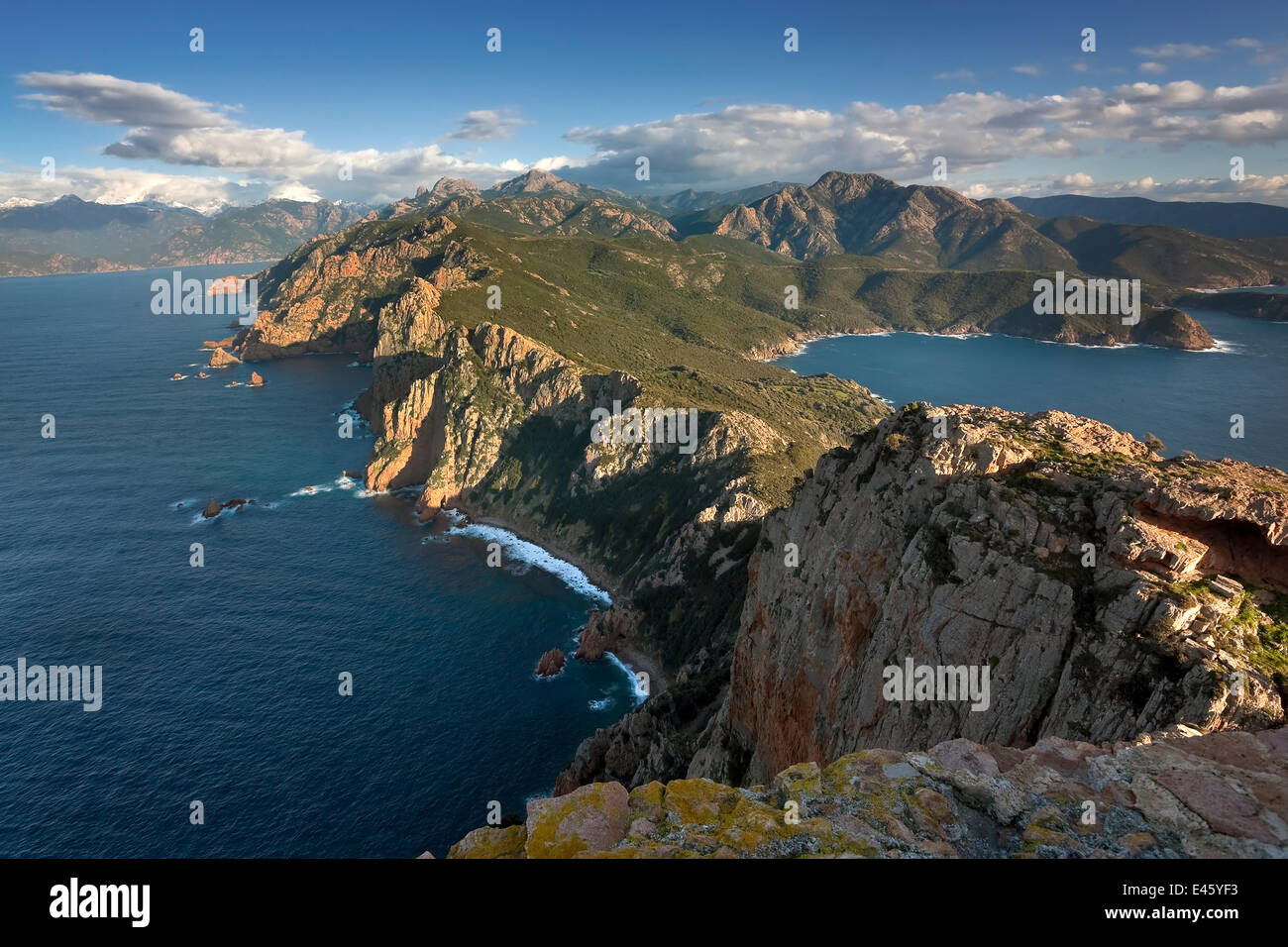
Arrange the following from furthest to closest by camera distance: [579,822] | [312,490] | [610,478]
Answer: [312,490] → [610,478] → [579,822]

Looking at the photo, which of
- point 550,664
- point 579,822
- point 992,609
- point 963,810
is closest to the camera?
point 579,822

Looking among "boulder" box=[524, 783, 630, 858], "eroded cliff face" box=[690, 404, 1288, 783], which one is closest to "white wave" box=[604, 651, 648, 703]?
"eroded cliff face" box=[690, 404, 1288, 783]

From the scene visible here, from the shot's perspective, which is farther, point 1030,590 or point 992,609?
point 992,609

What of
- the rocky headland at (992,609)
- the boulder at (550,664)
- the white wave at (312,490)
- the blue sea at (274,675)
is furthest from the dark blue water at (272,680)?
the rocky headland at (992,609)

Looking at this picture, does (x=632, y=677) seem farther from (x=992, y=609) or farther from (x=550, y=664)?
(x=992, y=609)

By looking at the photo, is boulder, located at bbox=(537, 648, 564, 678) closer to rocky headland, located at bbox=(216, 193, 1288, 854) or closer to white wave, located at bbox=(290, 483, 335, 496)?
rocky headland, located at bbox=(216, 193, 1288, 854)

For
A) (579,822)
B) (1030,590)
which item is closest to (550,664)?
(1030,590)
